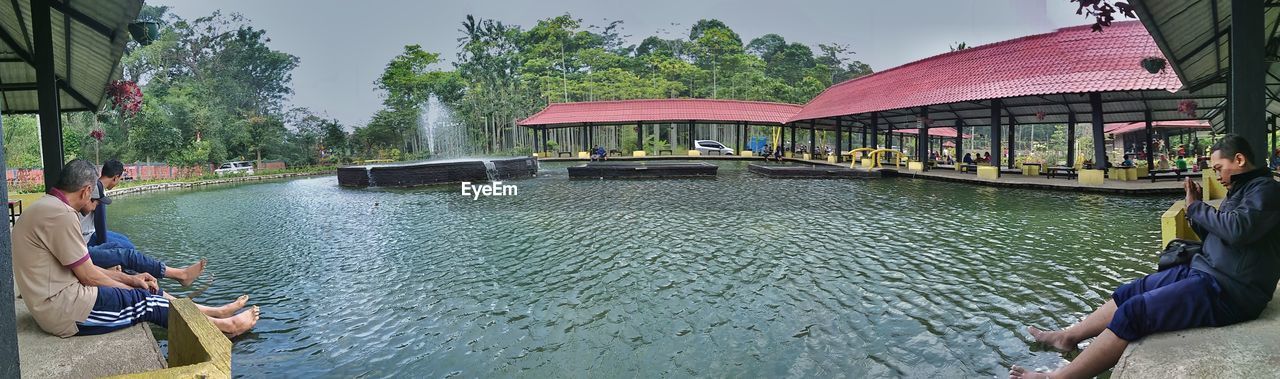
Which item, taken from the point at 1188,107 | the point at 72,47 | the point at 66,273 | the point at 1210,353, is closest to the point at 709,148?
the point at 1188,107

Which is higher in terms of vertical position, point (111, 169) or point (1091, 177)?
point (111, 169)

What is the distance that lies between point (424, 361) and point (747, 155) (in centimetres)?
3146

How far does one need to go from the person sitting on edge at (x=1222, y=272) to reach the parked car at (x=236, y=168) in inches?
1239

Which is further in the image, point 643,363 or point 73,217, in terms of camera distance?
point 643,363

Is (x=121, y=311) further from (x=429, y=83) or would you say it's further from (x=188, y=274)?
(x=429, y=83)

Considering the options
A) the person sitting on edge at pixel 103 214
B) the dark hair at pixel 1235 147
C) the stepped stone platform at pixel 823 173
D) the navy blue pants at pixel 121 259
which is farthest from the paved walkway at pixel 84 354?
the stepped stone platform at pixel 823 173

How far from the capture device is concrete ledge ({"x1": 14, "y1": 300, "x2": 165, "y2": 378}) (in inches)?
107

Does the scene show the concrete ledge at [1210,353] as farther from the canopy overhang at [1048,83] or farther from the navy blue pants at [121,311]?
the canopy overhang at [1048,83]

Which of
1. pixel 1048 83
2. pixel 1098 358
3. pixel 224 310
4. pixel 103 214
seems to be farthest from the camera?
pixel 1048 83

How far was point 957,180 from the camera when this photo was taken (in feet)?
53.4

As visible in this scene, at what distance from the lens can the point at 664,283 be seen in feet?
18.1

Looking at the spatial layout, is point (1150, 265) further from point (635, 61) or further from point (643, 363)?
point (635, 61)

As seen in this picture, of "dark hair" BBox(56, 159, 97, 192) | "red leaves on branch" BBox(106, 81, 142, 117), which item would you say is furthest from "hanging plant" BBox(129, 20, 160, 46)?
"dark hair" BBox(56, 159, 97, 192)

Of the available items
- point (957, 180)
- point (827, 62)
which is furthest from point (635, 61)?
point (957, 180)
